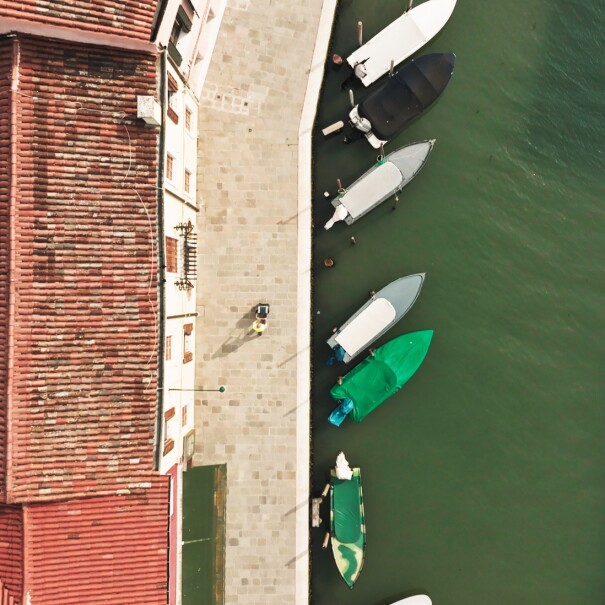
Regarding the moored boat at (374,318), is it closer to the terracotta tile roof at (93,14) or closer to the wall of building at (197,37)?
the wall of building at (197,37)

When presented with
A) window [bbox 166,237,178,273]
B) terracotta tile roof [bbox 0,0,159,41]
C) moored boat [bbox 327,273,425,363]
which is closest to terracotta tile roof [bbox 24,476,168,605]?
window [bbox 166,237,178,273]

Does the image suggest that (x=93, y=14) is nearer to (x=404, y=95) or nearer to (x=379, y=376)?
(x=404, y=95)

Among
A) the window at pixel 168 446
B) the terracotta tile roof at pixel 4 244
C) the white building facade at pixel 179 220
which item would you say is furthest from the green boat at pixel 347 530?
the terracotta tile roof at pixel 4 244

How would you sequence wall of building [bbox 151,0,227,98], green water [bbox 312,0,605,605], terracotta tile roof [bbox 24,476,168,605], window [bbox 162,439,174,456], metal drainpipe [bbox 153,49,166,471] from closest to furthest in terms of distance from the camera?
1. terracotta tile roof [bbox 24,476,168,605]
2. metal drainpipe [bbox 153,49,166,471]
3. window [bbox 162,439,174,456]
4. wall of building [bbox 151,0,227,98]
5. green water [bbox 312,0,605,605]

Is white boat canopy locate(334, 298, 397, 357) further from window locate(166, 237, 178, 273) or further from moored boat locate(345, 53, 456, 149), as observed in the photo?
moored boat locate(345, 53, 456, 149)

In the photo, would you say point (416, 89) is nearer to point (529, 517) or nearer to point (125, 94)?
point (125, 94)

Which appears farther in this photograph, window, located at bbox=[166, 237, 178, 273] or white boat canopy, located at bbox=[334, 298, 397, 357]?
white boat canopy, located at bbox=[334, 298, 397, 357]

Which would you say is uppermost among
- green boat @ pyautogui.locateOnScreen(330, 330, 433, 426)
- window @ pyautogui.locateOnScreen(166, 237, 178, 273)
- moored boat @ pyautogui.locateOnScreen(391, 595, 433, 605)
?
window @ pyautogui.locateOnScreen(166, 237, 178, 273)

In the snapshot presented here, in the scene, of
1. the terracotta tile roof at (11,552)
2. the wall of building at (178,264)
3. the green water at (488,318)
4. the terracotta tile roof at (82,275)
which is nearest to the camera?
the terracotta tile roof at (82,275)
